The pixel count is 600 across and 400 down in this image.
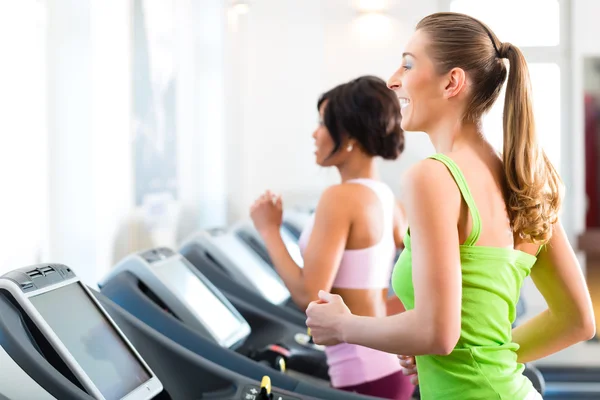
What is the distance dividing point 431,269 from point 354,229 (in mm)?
986

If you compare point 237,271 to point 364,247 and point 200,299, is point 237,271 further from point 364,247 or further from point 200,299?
point 364,247

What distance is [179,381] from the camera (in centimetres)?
175

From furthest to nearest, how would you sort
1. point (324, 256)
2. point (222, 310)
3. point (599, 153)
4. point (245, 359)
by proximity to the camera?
1. point (599, 153)
2. point (222, 310)
3. point (324, 256)
4. point (245, 359)

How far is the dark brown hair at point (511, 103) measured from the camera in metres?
1.36

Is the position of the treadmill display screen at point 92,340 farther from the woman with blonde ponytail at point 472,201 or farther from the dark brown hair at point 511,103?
the dark brown hair at point 511,103

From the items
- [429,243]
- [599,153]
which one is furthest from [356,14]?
[429,243]

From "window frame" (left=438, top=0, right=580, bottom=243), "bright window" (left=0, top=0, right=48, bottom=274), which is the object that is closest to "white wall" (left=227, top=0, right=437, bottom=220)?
"window frame" (left=438, top=0, right=580, bottom=243)

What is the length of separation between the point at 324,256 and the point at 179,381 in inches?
21.5

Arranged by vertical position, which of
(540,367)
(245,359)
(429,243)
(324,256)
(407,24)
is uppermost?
(407,24)

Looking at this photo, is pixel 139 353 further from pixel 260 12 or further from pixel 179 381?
pixel 260 12

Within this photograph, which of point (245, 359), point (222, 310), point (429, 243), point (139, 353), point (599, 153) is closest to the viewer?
point (429, 243)

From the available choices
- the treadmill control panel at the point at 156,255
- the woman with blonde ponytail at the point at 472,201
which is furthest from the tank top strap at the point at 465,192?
the treadmill control panel at the point at 156,255

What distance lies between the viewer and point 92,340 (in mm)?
1479

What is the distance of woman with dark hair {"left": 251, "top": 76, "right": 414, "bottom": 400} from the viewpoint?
7.09 ft
